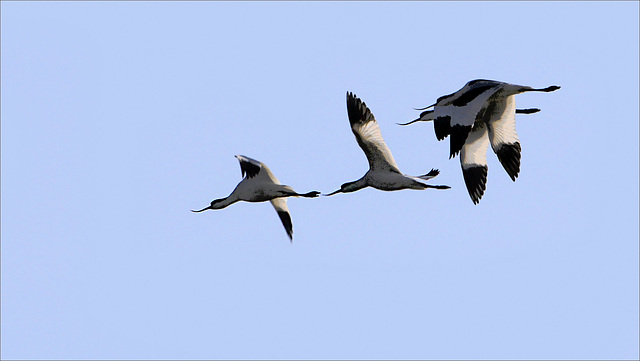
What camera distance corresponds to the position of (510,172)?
→ 23844 mm

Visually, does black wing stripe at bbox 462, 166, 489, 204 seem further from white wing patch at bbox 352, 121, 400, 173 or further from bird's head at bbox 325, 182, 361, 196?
bird's head at bbox 325, 182, 361, 196

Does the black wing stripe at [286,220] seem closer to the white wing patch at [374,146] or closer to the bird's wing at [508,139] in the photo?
the white wing patch at [374,146]

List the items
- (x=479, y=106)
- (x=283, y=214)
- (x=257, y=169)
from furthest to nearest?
1. (x=283, y=214)
2. (x=257, y=169)
3. (x=479, y=106)

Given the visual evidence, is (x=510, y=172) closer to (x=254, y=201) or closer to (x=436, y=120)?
(x=436, y=120)

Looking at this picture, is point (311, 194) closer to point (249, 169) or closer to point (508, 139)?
point (249, 169)

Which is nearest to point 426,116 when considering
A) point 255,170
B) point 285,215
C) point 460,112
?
point 460,112

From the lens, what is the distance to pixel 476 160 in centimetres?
2433

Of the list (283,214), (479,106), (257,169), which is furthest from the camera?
(283,214)

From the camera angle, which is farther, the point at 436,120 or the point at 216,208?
the point at 216,208

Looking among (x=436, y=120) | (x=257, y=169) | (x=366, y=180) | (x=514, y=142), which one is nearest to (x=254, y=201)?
(x=257, y=169)

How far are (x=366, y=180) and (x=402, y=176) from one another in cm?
78

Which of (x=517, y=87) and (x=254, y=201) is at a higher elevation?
(x=517, y=87)

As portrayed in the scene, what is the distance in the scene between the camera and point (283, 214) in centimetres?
2569

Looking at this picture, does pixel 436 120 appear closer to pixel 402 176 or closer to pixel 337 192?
pixel 402 176
